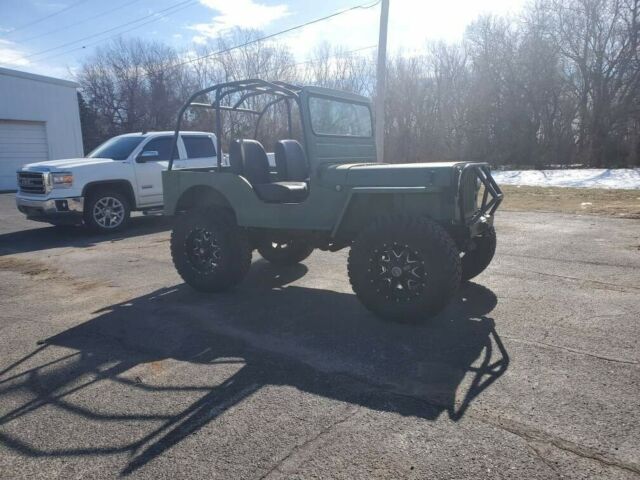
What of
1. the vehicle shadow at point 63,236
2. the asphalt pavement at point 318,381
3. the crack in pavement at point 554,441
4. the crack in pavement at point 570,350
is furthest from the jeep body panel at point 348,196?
the vehicle shadow at point 63,236

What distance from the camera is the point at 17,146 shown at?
21.9m

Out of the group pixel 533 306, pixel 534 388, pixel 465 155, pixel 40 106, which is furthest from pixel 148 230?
pixel 465 155

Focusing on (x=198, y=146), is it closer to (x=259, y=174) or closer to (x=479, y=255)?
(x=259, y=174)

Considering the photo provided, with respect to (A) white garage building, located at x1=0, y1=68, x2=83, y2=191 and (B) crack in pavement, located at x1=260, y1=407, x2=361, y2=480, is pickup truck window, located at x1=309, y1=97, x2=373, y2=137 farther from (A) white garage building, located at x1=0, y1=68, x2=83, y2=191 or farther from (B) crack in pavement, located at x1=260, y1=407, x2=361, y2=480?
(A) white garage building, located at x1=0, y1=68, x2=83, y2=191

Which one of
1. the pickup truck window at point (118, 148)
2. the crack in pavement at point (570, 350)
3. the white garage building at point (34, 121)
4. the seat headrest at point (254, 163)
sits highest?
the white garage building at point (34, 121)

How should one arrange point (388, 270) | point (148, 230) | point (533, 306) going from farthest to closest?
point (148, 230) < point (533, 306) < point (388, 270)

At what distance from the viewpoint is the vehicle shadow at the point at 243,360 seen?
292cm

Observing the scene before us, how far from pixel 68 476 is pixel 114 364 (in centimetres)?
135

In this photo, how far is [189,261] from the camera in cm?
568

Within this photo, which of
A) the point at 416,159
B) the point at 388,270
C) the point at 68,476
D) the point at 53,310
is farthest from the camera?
the point at 416,159

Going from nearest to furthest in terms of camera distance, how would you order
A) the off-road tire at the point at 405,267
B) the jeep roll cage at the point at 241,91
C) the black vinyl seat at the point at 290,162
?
the off-road tire at the point at 405,267 < the jeep roll cage at the point at 241,91 < the black vinyl seat at the point at 290,162

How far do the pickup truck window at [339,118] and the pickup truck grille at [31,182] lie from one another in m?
6.52

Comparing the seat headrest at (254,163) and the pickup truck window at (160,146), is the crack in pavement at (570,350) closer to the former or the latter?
the seat headrest at (254,163)

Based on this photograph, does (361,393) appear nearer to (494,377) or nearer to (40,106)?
(494,377)
